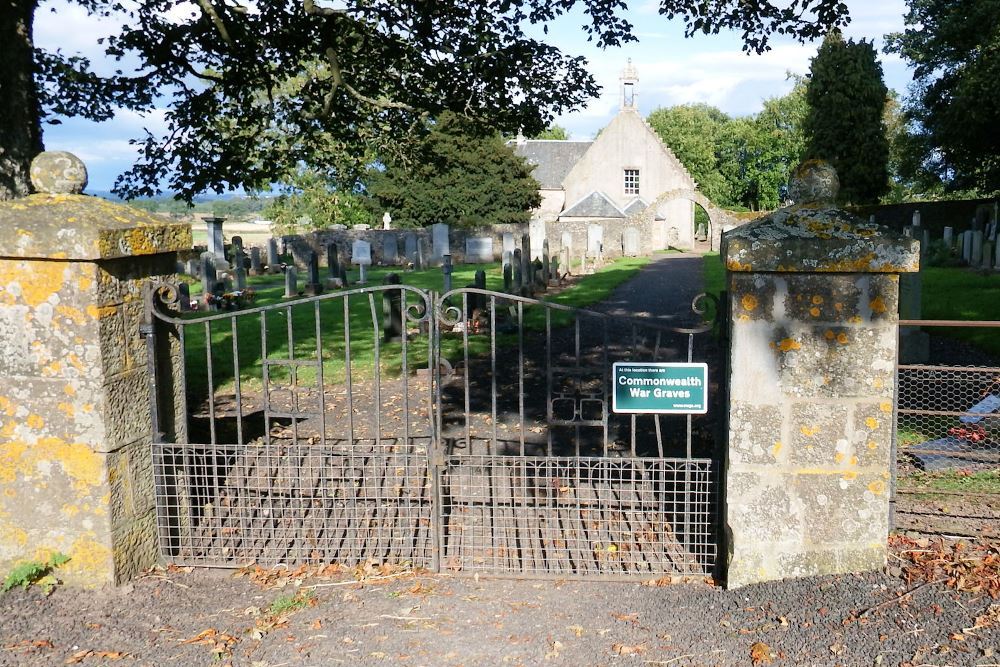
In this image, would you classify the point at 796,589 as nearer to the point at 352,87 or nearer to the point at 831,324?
the point at 831,324

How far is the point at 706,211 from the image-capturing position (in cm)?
4334

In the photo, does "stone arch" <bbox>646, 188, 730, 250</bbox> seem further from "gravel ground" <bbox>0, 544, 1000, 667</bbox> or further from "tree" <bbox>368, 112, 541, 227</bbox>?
"gravel ground" <bbox>0, 544, 1000, 667</bbox>

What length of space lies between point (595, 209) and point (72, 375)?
42096 millimetres

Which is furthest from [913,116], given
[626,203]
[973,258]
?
[626,203]

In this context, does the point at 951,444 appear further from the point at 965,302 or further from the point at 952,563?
the point at 965,302

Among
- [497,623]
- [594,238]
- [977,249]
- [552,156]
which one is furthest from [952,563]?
[552,156]

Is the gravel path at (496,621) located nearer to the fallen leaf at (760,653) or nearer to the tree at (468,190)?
the fallen leaf at (760,653)

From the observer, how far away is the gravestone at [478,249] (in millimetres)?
33312

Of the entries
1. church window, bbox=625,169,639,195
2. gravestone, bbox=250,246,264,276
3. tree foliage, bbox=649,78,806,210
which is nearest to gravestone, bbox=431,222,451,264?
gravestone, bbox=250,246,264,276

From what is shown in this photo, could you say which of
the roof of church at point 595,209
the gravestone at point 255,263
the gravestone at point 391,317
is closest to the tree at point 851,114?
the roof of church at point 595,209

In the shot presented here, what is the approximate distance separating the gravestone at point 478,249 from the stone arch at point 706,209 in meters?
10.7

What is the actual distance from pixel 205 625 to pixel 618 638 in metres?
2.22

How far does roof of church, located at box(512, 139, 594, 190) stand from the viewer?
56000 millimetres

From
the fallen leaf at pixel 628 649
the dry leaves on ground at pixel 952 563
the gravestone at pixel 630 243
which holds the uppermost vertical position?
the gravestone at pixel 630 243
